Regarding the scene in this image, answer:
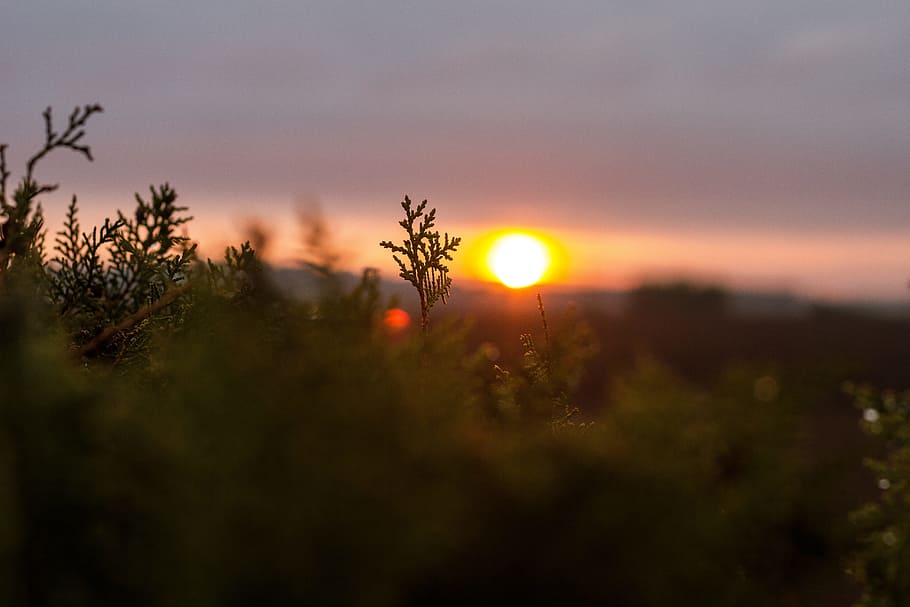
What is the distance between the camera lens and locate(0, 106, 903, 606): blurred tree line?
1.41 m

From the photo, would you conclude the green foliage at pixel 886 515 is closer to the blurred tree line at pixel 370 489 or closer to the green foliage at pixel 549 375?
the blurred tree line at pixel 370 489

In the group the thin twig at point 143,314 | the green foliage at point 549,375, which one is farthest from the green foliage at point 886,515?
the thin twig at point 143,314

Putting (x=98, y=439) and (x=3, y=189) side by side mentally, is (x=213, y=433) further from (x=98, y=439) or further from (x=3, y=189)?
(x=3, y=189)

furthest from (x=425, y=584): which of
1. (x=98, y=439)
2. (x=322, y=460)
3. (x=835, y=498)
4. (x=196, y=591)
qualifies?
(x=835, y=498)

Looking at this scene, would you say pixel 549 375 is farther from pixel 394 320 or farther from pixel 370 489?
pixel 370 489

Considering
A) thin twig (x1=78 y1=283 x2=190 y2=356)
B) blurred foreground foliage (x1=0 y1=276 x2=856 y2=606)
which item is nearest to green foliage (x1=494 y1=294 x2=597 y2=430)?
blurred foreground foliage (x1=0 y1=276 x2=856 y2=606)

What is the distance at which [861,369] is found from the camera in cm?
177

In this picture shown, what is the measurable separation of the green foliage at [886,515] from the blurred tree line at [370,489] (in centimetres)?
56

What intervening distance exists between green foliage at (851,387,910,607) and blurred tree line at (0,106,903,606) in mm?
561

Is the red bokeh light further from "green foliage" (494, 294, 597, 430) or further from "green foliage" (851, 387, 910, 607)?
"green foliage" (851, 387, 910, 607)

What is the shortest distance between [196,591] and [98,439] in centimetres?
45

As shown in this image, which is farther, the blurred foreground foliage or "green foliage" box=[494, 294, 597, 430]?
"green foliage" box=[494, 294, 597, 430]

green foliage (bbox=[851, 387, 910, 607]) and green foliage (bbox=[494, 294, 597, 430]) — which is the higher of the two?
green foliage (bbox=[494, 294, 597, 430])

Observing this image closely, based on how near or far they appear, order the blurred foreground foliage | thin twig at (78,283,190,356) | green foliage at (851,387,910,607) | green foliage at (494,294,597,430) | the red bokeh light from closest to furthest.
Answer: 1. the blurred foreground foliage
2. the red bokeh light
3. green foliage at (851,387,910,607)
4. thin twig at (78,283,190,356)
5. green foliage at (494,294,597,430)
